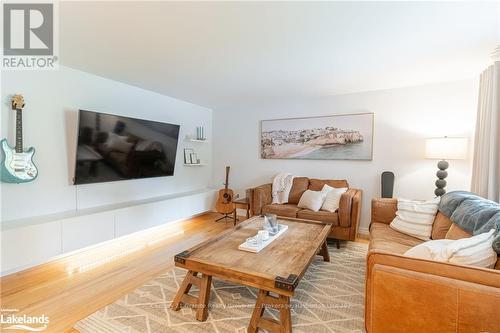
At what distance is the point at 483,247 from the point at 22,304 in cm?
321

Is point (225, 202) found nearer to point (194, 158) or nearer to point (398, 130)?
point (194, 158)

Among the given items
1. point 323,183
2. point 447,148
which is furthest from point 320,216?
point 447,148

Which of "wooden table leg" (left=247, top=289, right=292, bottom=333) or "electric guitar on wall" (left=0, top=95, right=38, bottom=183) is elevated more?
"electric guitar on wall" (left=0, top=95, right=38, bottom=183)

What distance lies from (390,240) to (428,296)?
1204mm

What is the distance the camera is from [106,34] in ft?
6.77

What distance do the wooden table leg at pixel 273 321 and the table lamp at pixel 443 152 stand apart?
2.76m

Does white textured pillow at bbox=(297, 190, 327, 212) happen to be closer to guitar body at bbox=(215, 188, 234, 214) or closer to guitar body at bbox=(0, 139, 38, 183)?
guitar body at bbox=(215, 188, 234, 214)

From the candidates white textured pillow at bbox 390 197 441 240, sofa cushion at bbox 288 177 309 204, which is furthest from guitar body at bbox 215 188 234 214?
white textured pillow at bbox 390 197 441 240

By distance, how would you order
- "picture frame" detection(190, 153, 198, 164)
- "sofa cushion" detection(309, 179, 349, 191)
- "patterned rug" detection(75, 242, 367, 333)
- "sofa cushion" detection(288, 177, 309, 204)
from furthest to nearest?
"picture frame" detection(190, 153, 198, 164)
"sofa cushion" detection(288, 177, 309, 204)
"sofa cushion" detection(309, 179, 349, 191)
"patterned rug" detection(75, 242, 367, 333)

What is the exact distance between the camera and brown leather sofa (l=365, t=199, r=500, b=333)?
106 cm

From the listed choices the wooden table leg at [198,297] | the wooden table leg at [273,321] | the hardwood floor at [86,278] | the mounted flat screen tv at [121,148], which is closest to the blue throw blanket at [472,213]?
the wooden table leg at [273,321]

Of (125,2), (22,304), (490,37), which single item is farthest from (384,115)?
(22,304)

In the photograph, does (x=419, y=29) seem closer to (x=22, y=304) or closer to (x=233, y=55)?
(x=233, y=55)

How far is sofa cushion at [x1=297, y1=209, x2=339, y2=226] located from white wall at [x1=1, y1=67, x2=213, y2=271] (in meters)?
2.09
